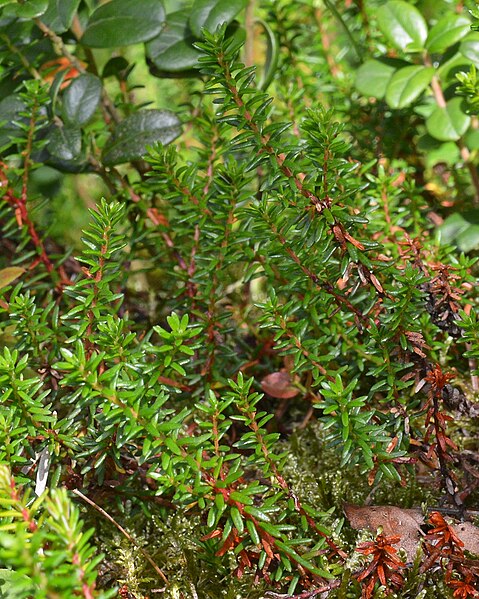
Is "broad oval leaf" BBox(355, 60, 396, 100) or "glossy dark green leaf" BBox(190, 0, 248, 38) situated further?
"broad oval leaf" BBox(355, 60, 396, 100)

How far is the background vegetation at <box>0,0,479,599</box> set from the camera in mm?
1086

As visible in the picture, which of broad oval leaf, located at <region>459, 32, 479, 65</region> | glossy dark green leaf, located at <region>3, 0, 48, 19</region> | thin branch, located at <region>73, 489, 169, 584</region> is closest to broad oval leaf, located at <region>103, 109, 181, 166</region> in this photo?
glossy dark green leaf, located at <region>3, 0, 48, 19</region>

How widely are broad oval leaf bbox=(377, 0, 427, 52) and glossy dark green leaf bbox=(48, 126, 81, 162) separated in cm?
84

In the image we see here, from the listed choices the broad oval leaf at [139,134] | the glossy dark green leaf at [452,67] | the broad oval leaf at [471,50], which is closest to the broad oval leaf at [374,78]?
the glossy dark green leaf at [452,67]

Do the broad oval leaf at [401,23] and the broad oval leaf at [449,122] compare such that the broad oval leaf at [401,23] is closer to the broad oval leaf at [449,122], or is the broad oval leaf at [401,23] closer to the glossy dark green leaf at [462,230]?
the broad oval leaf at [449,122]

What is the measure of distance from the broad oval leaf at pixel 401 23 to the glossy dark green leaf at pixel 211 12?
0.37 m

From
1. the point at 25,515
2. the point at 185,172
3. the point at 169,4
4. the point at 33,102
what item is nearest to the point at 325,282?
the point at 185,172

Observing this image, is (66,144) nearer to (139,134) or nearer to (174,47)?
(139,134)

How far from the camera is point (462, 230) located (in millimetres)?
1646

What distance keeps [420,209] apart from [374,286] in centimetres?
69

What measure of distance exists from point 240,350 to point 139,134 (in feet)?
1.98

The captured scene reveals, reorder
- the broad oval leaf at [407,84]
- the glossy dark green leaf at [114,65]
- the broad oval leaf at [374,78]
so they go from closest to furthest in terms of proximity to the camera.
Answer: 1. the broad oval leaf at [407,84]
2. the broad oval leaf at [374,78]
3. the glossy dark green leaf at [114,65]

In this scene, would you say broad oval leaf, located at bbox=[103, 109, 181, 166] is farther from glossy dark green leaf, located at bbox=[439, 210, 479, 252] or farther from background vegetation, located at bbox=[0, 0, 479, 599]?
glossy dark green leaf, located at bbox=[439, 210, 479, 252]

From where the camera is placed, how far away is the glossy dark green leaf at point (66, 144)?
160cm
